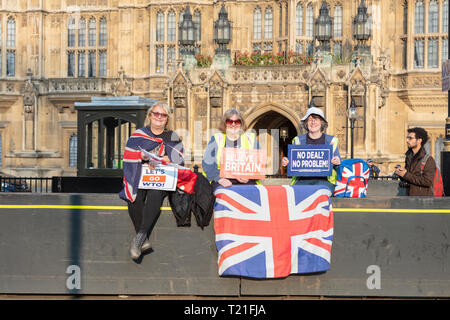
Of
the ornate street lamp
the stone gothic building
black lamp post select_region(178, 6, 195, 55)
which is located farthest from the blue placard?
black lamp post select_region(178, 6, 195, 55)

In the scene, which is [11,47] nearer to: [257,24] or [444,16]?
[257,24]

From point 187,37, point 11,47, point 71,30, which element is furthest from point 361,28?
point 11,47

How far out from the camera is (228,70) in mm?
29266

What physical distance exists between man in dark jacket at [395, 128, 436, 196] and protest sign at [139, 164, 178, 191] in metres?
2.78

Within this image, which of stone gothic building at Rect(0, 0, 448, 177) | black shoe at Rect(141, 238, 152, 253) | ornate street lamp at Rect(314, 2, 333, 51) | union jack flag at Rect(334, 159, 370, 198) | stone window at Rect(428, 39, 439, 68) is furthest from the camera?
stone window at Rect(428, 39, 439, 68)

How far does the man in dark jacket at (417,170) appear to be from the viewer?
347 inches

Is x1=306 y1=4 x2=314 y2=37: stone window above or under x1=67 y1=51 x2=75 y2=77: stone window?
above

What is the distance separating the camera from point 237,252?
786 cm

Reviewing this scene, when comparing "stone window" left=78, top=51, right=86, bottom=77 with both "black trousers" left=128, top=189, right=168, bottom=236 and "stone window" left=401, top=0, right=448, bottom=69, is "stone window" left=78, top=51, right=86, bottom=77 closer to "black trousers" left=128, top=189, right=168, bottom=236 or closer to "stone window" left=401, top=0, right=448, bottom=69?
"stone window" left=401, top=0, right=448, bottom=69

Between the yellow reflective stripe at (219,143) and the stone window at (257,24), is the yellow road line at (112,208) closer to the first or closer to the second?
the yellow reflective stripe at (219,143)

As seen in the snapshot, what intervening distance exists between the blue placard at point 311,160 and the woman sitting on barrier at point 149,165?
1295 millimetres

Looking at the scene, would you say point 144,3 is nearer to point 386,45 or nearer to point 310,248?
point 386,45

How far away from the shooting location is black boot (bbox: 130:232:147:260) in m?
7.79
